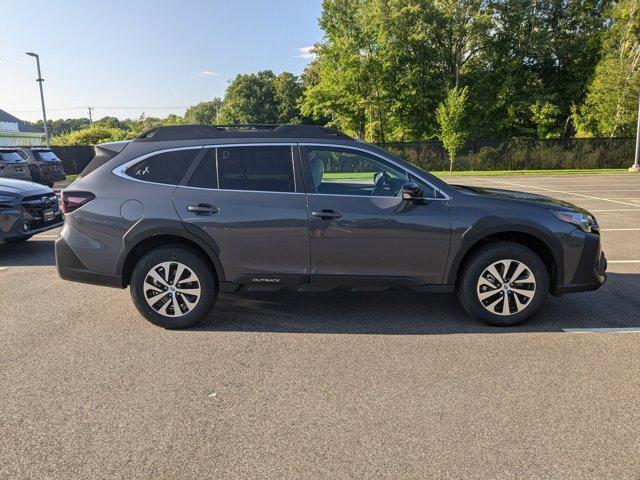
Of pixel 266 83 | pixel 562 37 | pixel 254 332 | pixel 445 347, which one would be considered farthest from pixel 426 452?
pixel 266 83

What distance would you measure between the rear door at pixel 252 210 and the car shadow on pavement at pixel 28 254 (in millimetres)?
4142

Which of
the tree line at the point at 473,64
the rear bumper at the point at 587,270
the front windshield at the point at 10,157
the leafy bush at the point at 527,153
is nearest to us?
the rear bumper at the point at 587,270

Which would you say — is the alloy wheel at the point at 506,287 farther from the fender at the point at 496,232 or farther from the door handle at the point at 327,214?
the door handle at the point at 327,214

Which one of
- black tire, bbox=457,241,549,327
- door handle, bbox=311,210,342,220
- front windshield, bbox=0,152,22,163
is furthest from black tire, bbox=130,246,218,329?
front windshield, bbox=0,152,22,163

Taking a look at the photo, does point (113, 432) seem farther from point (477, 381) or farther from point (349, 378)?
point (477, 381)

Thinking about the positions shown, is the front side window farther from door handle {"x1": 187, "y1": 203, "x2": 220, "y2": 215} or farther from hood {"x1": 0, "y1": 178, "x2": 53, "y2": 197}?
hood {"x1": 0, "y1": 178, "x2": 53, "y2": 197}

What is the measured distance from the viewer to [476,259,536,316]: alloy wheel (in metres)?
4.36

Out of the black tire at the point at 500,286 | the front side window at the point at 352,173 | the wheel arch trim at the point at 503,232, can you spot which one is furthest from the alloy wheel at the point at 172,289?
the black tire at the point at 500,286

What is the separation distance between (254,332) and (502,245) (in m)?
2.38

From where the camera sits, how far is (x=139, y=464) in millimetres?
2574

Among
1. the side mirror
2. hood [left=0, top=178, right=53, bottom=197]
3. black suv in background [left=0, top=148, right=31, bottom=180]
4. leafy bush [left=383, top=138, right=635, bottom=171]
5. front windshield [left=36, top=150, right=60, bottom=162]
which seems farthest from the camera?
leafy bush [left=383, top=138, right=635, bottom=171]

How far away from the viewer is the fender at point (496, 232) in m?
4.29

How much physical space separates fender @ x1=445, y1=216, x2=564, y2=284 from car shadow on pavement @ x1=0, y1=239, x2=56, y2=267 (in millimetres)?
5998

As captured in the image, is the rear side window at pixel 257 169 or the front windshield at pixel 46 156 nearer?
the rear side window at pixel 257 169
